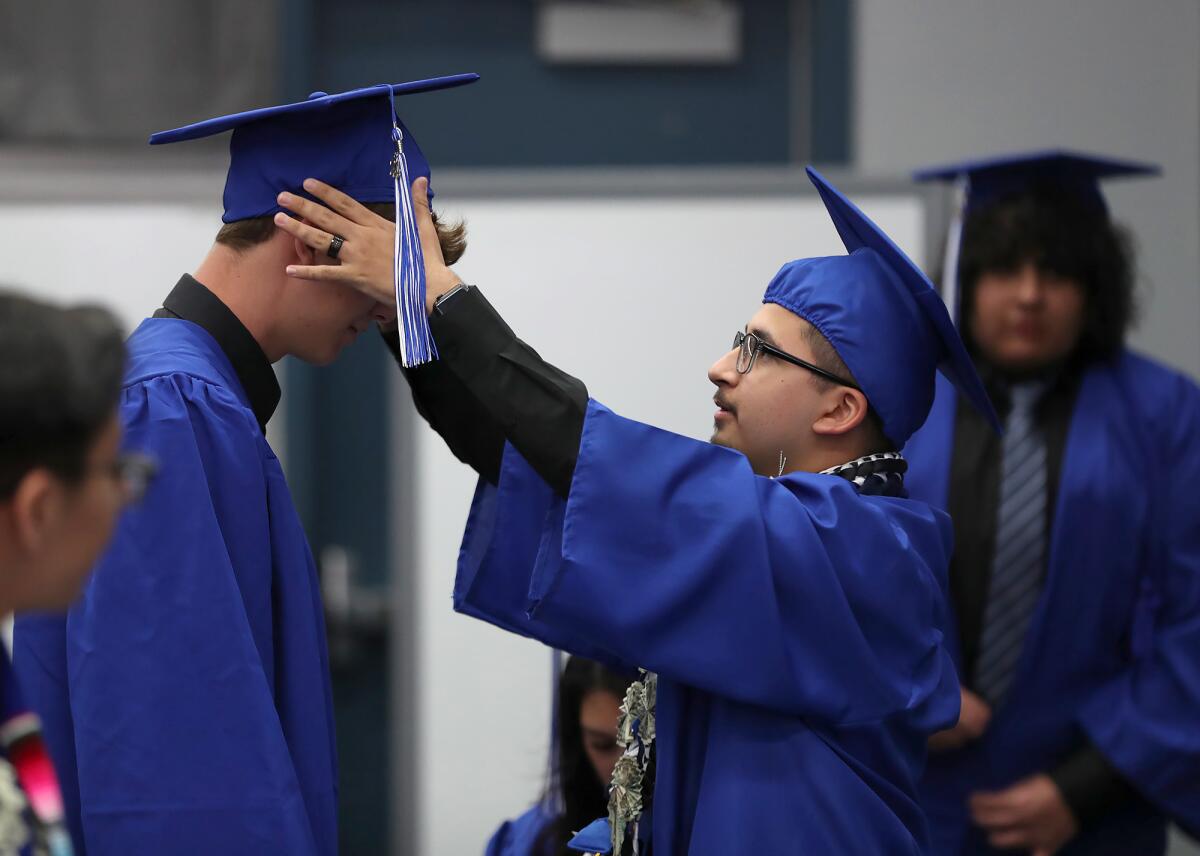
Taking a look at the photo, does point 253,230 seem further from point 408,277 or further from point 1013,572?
point 1013,572

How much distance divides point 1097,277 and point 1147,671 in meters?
0.73

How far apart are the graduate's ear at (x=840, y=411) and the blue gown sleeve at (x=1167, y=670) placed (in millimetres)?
1061

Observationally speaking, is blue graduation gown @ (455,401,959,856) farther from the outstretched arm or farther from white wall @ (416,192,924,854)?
white wall @ (416,192,924,854)

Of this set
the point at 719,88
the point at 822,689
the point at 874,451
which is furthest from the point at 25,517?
the point at 719,88

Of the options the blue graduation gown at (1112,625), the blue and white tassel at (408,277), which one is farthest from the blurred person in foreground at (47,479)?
the blue graduation gown at (1112,625)

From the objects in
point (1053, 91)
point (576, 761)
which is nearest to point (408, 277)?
point (576, 761)

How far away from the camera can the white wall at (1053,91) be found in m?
3.56

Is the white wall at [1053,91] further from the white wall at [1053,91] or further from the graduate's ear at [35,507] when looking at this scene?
the graduate's ear at [35,507]

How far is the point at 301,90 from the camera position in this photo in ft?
11.4

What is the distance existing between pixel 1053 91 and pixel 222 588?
286 centimetres

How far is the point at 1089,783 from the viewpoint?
8.05 ft

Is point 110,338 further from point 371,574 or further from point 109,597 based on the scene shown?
point 371,574

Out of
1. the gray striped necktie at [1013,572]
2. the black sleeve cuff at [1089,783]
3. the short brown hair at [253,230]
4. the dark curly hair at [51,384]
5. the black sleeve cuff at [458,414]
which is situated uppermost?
the short brown hair at [253,230]

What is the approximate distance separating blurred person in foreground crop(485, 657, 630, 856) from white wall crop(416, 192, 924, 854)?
2.76ft
